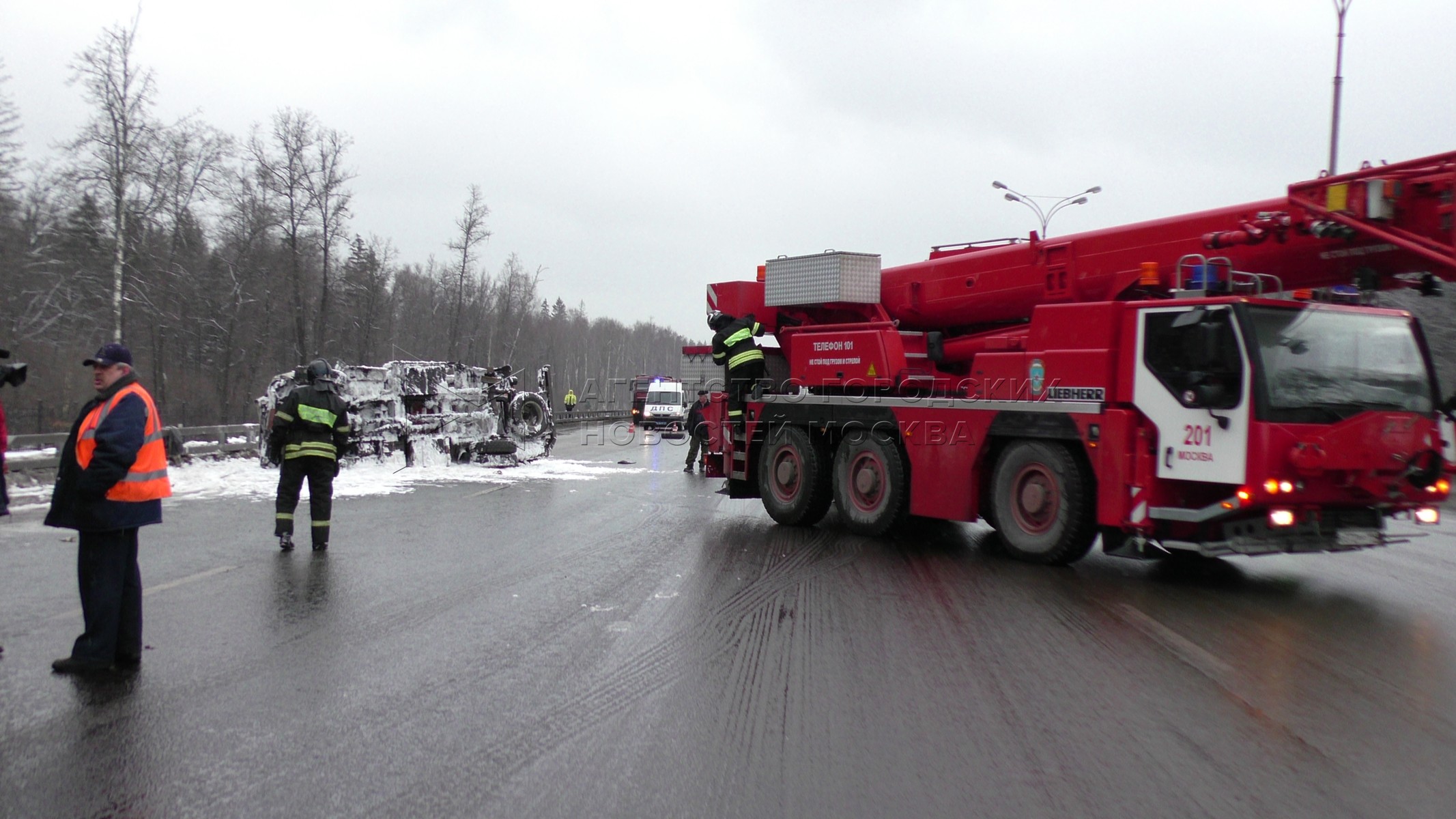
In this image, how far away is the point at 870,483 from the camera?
37.0 ft

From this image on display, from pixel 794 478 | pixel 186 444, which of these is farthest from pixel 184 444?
pixel 794 478

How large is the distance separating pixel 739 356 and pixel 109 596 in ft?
27.4

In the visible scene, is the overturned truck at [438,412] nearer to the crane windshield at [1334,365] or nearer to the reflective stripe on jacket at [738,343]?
the reflective stripe on jacket at [738,343]

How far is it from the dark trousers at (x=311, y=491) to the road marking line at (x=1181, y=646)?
714cm

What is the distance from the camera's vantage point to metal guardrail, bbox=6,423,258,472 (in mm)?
15352

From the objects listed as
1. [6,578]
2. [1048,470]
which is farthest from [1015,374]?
[6,578]

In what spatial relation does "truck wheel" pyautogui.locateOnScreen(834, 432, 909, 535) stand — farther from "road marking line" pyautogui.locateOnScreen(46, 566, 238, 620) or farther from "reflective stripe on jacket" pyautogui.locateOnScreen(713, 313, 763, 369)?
"road marking line" pyautogui.locateOnScreen(46, 566, 238, 620)

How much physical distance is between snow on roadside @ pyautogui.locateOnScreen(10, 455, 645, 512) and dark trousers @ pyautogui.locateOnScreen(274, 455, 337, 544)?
492 cm

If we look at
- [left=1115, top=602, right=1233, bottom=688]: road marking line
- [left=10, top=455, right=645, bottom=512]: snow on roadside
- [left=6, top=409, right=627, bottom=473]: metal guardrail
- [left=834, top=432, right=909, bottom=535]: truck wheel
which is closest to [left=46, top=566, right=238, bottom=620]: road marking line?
[left=6, top=409, right=627, bottom=473]: metal guardrail

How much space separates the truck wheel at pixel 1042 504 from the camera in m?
8.79

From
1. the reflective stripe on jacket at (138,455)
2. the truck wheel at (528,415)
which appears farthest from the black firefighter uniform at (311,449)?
Answer: the truck wheel at (528,415)

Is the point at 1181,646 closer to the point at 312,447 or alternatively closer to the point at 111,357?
the point at 111,357

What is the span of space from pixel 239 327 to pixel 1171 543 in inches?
1803

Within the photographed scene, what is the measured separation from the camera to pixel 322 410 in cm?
990
